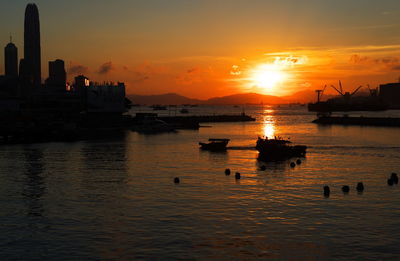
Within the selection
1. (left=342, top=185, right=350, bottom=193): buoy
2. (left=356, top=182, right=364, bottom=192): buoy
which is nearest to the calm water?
(left=342, top=185, right=350, bottom=193): buoy

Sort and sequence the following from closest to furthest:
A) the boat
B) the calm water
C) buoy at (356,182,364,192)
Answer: the calm water, buoy at (356,182,364,192), the boat

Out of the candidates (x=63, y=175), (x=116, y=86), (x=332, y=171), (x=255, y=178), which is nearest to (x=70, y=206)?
(x=63, y=175)

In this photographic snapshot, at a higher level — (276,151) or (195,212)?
(276,151)

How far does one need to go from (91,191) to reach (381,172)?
138ft

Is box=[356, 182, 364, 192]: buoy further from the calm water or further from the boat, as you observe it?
the boat

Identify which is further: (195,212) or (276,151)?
(276,151)

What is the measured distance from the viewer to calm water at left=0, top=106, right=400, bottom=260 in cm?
2969

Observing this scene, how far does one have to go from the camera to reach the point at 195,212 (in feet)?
130

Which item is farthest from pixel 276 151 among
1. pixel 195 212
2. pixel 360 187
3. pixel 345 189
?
pixel 195 212

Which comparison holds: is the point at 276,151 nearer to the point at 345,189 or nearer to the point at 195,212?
the point at 345,189

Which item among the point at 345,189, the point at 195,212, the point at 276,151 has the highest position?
the point at 276,151

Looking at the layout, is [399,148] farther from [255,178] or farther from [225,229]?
[225,229]

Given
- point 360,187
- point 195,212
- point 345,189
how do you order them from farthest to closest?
1. point 360,187
2. point 345,189
3. point 195,212

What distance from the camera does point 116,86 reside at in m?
194
